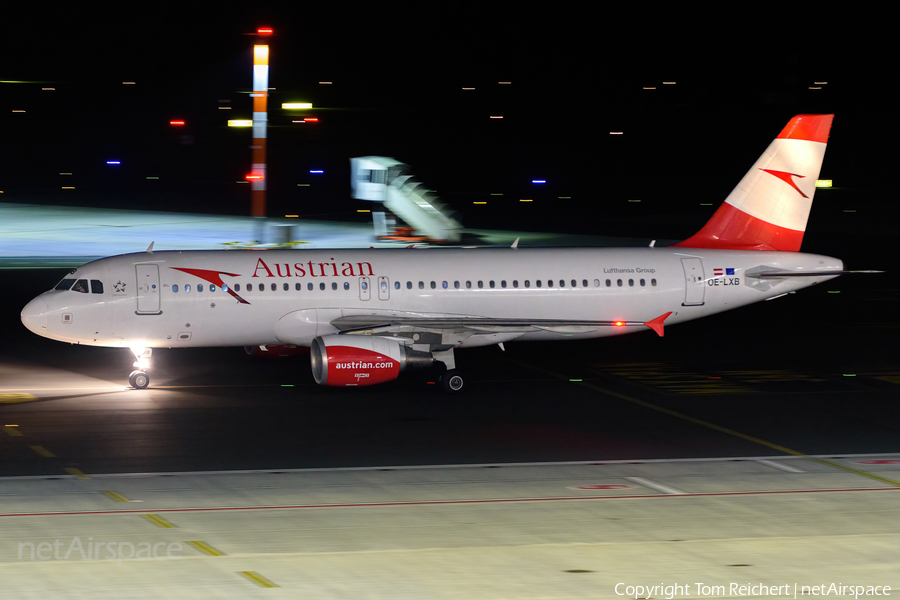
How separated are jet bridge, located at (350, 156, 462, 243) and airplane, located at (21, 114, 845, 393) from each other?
24.8 m

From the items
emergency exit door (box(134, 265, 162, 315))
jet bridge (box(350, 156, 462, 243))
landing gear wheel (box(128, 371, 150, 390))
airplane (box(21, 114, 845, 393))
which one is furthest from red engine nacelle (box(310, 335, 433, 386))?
jet bridge (box(350, 156, 462, 243))

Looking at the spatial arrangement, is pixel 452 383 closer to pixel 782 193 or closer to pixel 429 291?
pixel 429 291

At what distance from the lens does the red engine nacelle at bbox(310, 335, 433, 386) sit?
82.3 ft

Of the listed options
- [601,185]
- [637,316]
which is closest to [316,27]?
[601,185]

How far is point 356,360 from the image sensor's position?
2514 cm

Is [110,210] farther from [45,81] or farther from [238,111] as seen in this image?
[45,81]

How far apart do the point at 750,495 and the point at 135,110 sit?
11352cm

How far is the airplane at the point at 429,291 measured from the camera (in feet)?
86.5

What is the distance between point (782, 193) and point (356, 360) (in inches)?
534

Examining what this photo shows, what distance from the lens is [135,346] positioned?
88.1 feet

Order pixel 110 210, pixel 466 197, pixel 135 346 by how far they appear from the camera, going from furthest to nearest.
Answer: pixel 466 197 < pixel 110 210 < pixel 135 346
